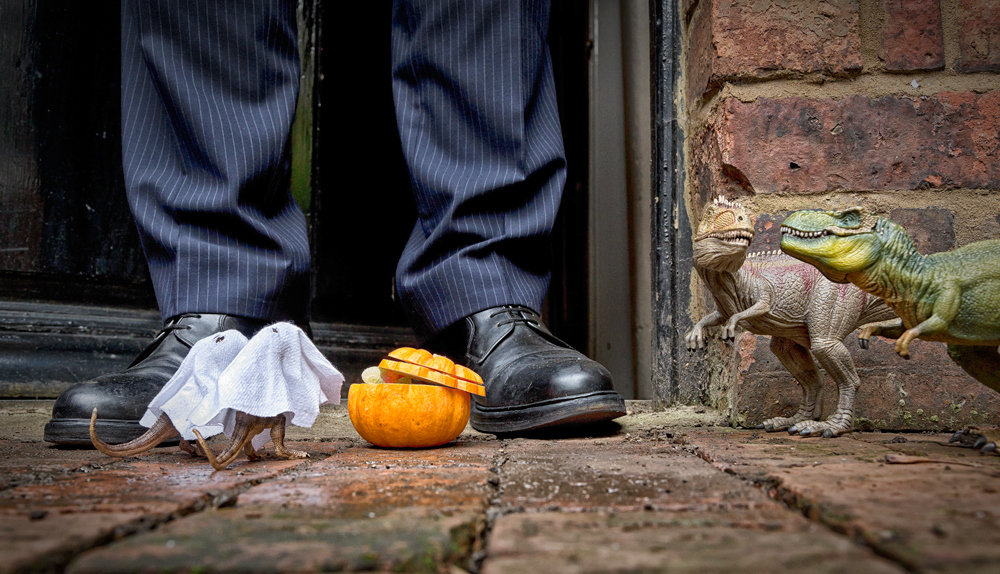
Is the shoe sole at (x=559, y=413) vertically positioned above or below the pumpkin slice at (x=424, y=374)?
below

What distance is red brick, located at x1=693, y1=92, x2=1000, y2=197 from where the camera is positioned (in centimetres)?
146

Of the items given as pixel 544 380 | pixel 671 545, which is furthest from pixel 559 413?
pixel 671 545

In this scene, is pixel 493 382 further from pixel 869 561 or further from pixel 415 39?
pixel 869 561

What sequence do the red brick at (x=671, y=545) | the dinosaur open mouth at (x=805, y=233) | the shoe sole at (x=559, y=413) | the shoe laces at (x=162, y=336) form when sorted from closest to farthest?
the red brick at (x=671, y=545), the dinosaur open mouth at (x=805, y=233), the shoe sole at (x=559, y=413), the shoe laces at (x=162, y=336)

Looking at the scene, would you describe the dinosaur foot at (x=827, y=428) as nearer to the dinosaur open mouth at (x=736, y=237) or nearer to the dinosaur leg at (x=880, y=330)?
the dinosaur leg at (x=880, y=330)

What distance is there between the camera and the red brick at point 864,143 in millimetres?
1464

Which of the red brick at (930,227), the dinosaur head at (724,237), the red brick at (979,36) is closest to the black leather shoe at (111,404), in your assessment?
the dinosaur head at (724,237)

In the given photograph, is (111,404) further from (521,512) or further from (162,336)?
(521,512)

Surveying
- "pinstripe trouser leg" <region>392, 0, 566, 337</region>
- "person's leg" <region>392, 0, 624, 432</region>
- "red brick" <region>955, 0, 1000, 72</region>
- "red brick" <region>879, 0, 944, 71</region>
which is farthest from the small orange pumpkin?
"red brick" <region>955, 0, 1000, 72</region>

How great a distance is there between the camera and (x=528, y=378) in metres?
1.37

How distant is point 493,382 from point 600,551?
914 mm

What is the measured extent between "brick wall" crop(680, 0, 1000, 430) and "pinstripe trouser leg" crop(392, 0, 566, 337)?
465mm

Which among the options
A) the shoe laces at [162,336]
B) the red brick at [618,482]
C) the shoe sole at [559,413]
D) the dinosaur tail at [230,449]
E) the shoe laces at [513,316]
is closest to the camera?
the red brick at [618,482]

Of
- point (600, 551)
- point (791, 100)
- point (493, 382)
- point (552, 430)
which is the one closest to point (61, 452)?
point (493, 382)
